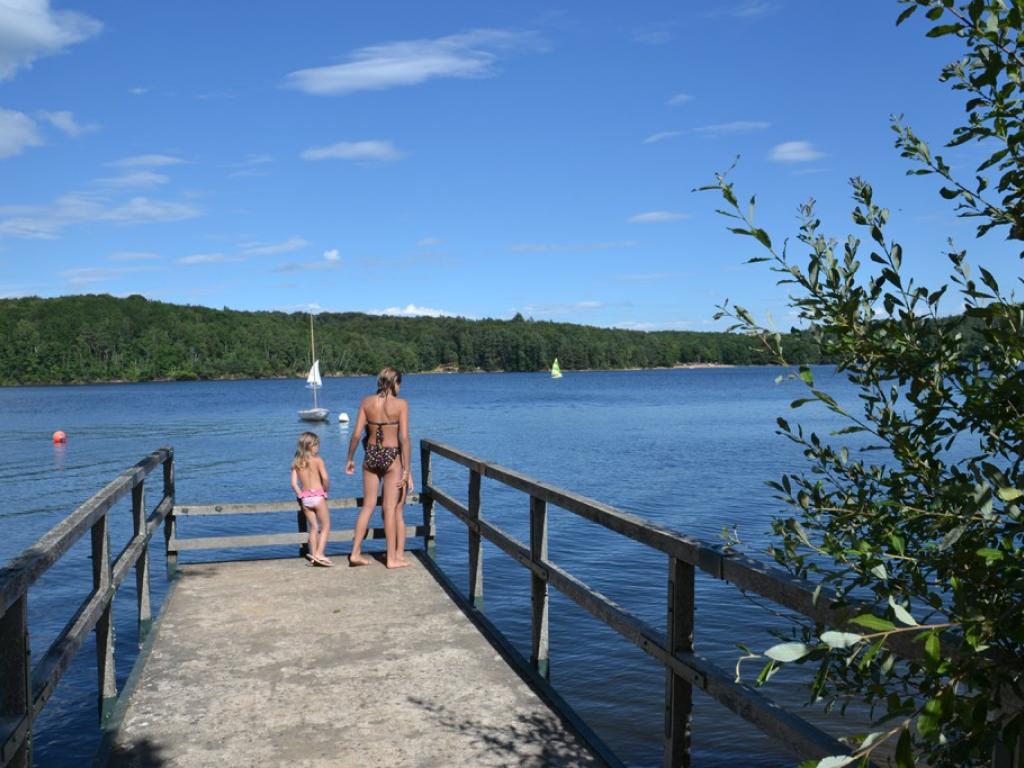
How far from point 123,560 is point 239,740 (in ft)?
6.15

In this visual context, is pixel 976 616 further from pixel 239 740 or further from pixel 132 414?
pixel 132 414

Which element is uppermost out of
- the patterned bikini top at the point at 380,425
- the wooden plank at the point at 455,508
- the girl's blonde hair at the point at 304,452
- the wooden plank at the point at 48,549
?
the patterned bikini top at the point at 380,425

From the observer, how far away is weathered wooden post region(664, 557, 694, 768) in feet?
11.9

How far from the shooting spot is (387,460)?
848cm

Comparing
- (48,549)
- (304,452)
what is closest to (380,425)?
(304,452)

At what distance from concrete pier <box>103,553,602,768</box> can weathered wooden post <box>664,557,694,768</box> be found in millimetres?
554

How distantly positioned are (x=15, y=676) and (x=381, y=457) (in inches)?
213

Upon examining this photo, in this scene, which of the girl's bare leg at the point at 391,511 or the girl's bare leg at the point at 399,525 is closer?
the girl's bare leg at the point at 391,511

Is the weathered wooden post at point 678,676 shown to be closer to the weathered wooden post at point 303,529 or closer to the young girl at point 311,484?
the young girl at point 311,484

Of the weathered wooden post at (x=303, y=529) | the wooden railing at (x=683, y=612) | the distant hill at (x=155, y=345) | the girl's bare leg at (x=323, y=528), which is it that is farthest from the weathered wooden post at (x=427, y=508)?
the distant hill at (x=155, y=345)

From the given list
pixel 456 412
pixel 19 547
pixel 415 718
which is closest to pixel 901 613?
pixel 415 718

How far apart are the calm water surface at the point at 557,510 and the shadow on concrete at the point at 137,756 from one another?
13.5 ft

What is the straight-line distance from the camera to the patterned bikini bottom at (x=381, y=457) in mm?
8477

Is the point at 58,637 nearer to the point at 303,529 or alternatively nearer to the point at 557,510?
the point at 303,529
